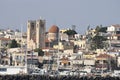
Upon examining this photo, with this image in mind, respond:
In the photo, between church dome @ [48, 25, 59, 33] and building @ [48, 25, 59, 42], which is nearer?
church dome @ [48, 25, 59, 33]

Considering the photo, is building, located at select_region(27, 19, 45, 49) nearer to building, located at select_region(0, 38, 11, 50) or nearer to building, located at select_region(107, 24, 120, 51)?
building, located at select_region(0, 38, 11, 50)

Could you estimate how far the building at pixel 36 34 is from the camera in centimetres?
11819

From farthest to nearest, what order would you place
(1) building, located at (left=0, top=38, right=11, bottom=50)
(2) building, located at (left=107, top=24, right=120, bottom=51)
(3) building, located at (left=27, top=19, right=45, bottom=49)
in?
1. (1) building, located at (left=0, top=38, right=11, bottom=50)
2. (2) building, located at (left=107, top=24, right=120, bottom=51)
3. (3) building, located at (left=27, top=19, right=45, bottom=49)

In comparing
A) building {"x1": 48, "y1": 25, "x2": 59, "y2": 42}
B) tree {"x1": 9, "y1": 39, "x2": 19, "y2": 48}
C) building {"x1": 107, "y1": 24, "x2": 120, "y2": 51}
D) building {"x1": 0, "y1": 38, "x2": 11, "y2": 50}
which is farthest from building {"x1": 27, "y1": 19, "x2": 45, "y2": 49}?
building {"x1": 107, "y1": 24, "x2": 120, "y2": 51}

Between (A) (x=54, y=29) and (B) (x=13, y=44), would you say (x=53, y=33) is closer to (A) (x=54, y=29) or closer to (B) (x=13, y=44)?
(A) (x=54, y=29)

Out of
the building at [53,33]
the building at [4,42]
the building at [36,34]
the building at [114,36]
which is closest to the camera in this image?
the building at [36,34]

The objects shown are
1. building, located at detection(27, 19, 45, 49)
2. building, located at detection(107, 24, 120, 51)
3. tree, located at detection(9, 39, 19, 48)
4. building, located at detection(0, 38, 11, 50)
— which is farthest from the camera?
building, located at detection(0, 38, 11, 50)

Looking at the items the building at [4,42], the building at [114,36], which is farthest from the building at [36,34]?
the building at [114,36]

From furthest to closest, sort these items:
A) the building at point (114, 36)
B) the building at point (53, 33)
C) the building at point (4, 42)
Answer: the building at point (53, 33)
the building at point (4, 42)
the building at point (114, 36)

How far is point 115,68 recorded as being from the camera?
9525 centimetres

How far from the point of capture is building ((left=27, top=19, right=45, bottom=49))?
118 metres

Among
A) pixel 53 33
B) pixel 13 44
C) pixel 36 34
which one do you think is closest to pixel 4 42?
pixel 13 44

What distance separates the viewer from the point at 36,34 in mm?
120625

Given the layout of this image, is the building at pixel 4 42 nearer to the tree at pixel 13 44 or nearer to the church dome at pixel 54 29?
the tree at pixel 13 44
